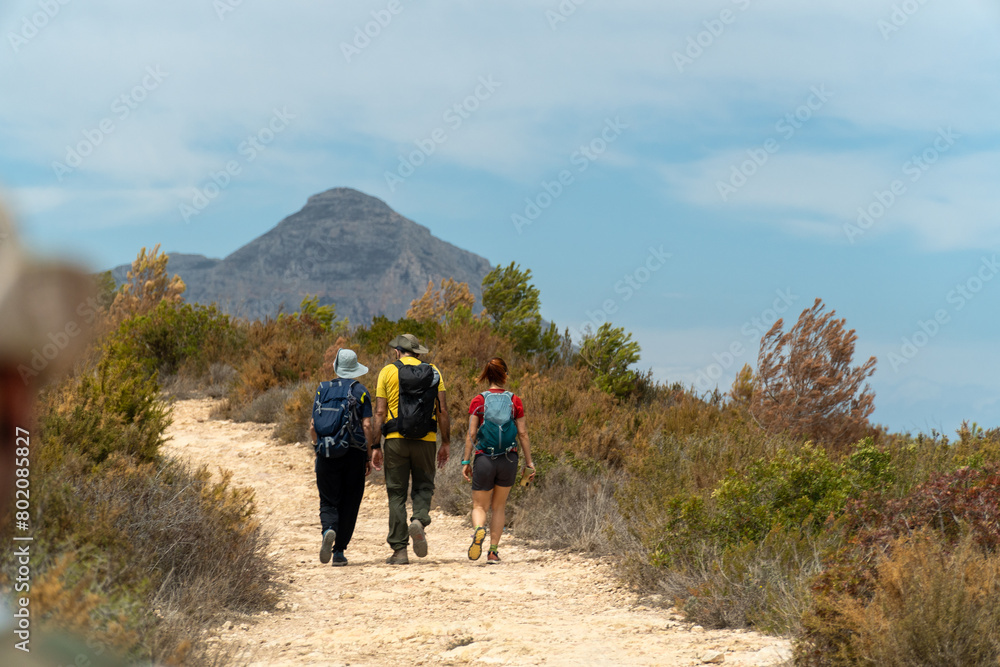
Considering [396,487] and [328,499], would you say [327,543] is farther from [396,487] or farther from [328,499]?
[396,487]

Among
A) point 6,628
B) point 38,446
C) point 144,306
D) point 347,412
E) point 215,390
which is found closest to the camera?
point 6,628

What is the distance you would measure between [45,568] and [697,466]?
6118 millimetres

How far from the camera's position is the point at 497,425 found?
8156mm

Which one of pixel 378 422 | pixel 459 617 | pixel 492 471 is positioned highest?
pixel 378 422

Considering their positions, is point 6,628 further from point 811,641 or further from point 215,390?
point 215,390

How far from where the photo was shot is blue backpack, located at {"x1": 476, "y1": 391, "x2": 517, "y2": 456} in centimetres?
814

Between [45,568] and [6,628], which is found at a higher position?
[6,628]

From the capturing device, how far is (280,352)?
17.9 meters

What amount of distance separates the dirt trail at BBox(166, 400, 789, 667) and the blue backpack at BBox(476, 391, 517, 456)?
1.18 metres

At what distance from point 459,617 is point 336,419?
8.29ft

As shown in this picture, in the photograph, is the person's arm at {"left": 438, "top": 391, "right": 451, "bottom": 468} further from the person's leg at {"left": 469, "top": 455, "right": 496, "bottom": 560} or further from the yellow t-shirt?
the person's leg at {"left": 469, "top": 455, "right": 496, "bottom": 560}

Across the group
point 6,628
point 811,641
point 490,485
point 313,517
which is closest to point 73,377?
point 313,517

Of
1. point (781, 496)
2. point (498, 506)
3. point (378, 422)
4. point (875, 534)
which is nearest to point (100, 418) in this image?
point (378, 422)

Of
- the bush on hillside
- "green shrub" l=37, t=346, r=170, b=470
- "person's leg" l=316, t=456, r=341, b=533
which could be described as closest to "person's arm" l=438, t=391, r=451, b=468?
"person's leg" l=316, t=456, r=341, b=533
